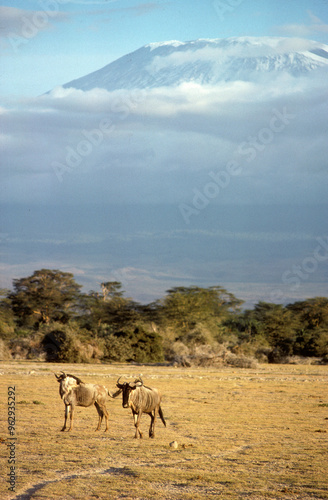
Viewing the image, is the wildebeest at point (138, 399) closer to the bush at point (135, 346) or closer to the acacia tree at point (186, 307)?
the bush at point (135, 346)

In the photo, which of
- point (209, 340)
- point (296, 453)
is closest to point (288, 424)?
point (296, 453)

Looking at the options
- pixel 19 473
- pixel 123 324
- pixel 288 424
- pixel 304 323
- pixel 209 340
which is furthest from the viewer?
pixel 304 323

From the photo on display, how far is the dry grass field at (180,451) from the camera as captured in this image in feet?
30.7

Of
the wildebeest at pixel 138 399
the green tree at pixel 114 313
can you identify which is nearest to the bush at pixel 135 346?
the green tree at pixel 114 313

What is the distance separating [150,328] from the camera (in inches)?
1956

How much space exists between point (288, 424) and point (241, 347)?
97.1 ft

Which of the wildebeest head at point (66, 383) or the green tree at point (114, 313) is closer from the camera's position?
the wildebeest head at point (66, 383)

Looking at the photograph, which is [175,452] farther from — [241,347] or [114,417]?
[241,347]

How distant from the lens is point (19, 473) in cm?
1009

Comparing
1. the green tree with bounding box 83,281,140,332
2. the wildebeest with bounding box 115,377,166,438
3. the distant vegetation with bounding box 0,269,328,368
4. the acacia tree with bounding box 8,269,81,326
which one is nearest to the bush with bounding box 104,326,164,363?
the distant vegetation with bounding box 0,269,328,368

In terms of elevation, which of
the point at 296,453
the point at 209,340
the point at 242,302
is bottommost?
the point at 296,453

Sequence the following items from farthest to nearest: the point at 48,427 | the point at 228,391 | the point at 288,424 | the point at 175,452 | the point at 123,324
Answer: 1. the point at 123,324
2. the point at 228,391
3. the point at 288,424
4. the point at 48,427
5. the point at 175,452

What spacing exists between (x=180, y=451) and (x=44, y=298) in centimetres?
5226

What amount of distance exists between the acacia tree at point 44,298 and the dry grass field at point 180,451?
130ft
